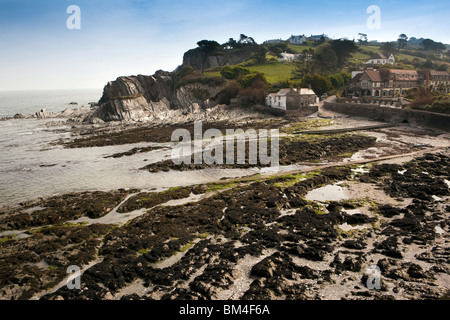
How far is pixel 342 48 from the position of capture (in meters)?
82.4

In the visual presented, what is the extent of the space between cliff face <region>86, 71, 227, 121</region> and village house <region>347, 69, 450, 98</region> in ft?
100

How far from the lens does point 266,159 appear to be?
26.8 metres

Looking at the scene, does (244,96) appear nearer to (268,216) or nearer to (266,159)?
(266,159)

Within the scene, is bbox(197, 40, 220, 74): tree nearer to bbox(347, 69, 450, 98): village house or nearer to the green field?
the green field

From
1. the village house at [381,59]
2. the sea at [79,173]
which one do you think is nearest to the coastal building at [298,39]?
the village house at [381,59]

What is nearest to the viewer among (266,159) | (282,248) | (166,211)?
(282,248)

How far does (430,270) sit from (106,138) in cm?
4044

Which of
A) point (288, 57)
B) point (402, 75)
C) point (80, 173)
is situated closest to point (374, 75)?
point (402, 75)

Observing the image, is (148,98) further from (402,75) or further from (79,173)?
(402,75)

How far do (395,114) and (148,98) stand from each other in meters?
53.7

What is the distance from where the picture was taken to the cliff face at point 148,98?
204 ft

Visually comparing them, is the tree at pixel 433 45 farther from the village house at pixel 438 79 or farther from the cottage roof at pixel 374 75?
the cottage roof at pixel 374 75

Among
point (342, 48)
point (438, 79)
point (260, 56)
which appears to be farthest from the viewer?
point (260, 56)
